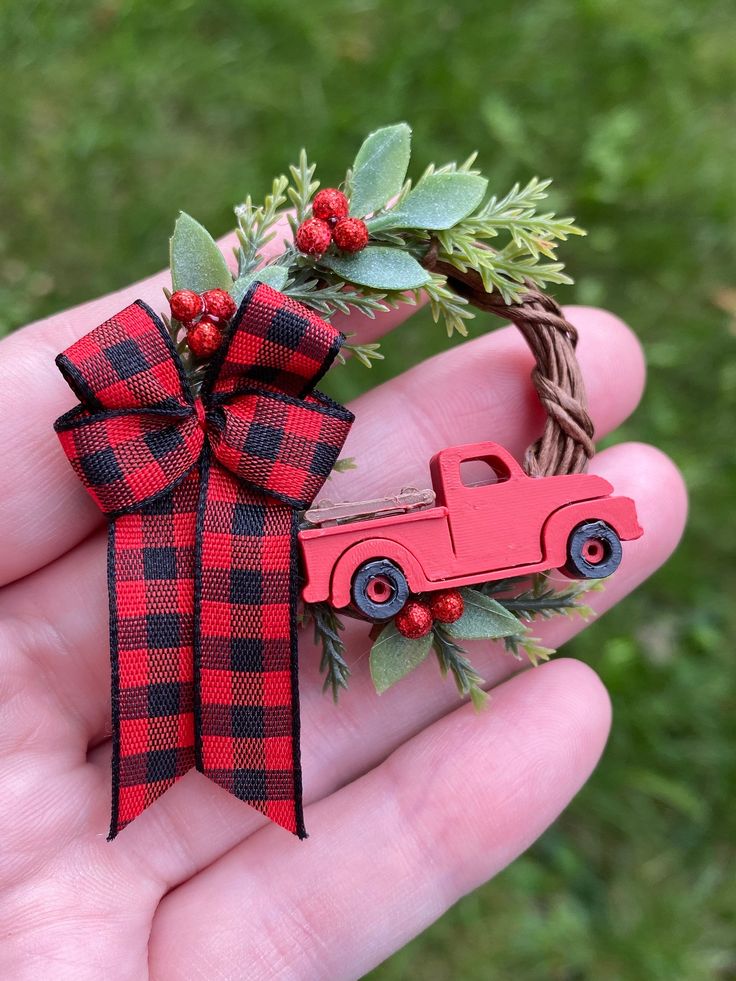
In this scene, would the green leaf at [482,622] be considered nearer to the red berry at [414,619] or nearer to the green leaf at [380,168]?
the red berry at [414,619]

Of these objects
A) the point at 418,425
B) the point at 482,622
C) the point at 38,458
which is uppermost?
the point at 418,425

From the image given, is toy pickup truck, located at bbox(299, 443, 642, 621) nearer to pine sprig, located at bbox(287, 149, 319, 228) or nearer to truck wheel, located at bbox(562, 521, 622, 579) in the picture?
truck wheel, located at bbox(562, 521, 622, 579)

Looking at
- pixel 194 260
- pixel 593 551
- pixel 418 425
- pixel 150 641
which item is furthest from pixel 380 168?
pixel 150 641

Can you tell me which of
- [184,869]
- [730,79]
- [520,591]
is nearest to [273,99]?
[730,79]

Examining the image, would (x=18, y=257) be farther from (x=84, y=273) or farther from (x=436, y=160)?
(x=436, y=160)

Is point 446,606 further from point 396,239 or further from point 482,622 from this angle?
point 396,239
